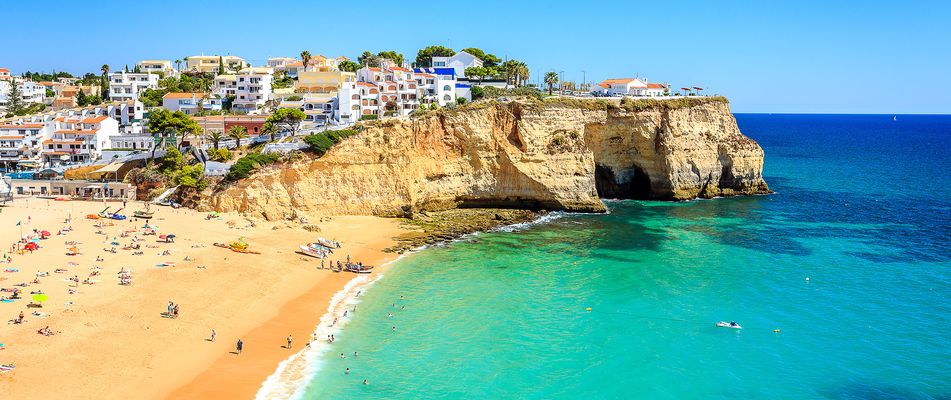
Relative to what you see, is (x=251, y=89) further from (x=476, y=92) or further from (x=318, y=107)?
(x=476, y=92)

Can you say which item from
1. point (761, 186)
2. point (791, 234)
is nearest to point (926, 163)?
point (761, 186)

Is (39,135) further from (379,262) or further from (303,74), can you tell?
(379,262)

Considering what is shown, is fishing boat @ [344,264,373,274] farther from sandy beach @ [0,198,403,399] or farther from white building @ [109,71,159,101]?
white building @ [109,71,159,101]

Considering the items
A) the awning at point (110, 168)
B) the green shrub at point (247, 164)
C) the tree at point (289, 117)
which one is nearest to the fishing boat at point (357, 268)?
the green shrub at point (247, 164)

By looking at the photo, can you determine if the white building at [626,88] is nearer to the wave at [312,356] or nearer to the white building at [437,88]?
the white building at [437,88]

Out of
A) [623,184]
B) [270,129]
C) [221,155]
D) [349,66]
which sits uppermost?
[349,66]

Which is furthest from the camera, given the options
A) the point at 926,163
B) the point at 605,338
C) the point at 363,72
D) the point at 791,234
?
the point at 926,163

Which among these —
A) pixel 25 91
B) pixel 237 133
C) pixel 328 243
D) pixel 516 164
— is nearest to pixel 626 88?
pixel 516 164
